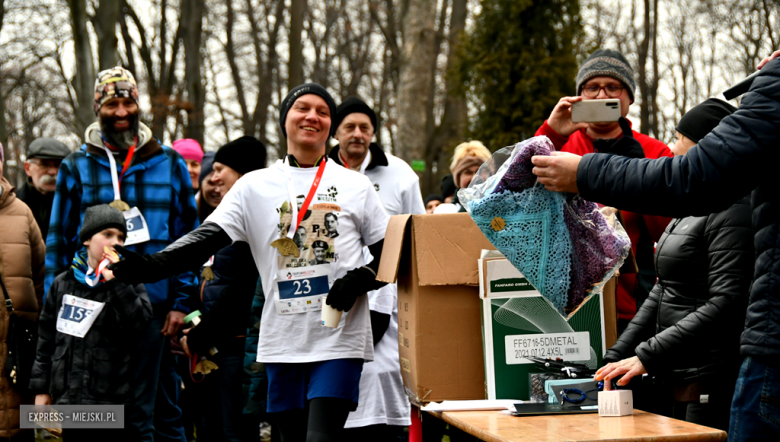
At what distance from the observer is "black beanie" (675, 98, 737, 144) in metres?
3.16

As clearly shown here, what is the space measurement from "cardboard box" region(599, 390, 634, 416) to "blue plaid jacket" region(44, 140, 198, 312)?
122 inches

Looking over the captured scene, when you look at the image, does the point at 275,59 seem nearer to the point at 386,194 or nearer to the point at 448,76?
the point at 448,76

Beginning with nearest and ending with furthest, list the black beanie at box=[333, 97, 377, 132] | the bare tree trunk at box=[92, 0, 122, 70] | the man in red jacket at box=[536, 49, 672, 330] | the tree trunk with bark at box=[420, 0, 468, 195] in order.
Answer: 1. the man in red jacket at box=[536, 49, 672, 330]
2. the black beanie at box=[333, 97, 377, 132]
3. the bare tree trunk at box=[92, 0, 122, 70]
4. the tree trunk with bark at box=[420, 0, 468, 195]

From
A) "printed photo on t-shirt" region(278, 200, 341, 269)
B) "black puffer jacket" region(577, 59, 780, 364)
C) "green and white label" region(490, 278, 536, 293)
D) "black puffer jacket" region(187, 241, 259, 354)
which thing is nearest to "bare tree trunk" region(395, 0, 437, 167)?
"black puffer jacket" region(187, 241, 259, 354)

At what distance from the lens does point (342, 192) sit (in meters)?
3.61

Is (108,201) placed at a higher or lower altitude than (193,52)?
lower

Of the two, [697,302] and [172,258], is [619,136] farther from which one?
[172,258]

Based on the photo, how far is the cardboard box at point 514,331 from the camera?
2848mm

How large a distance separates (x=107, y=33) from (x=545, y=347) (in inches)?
465

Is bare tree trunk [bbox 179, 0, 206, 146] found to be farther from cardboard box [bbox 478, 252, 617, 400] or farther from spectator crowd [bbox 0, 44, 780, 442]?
cardboard box [bbox 478, 252, 617, 400]

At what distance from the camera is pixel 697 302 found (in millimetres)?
3158

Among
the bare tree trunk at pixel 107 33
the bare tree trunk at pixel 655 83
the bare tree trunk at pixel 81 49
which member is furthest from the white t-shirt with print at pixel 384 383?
the bare tree trunk at pixel 655 83

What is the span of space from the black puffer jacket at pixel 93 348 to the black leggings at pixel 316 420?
1.44m

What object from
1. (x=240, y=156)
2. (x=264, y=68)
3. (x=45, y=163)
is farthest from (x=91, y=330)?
(x=264, y=68)
